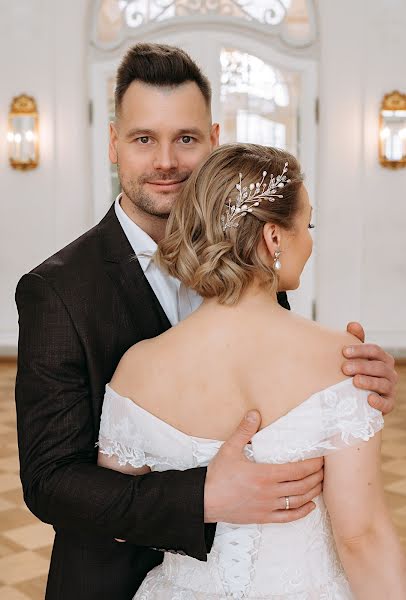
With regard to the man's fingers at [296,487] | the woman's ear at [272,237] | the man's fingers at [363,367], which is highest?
the woman's ear at [272,237]

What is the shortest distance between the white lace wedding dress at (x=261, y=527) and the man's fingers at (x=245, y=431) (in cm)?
4

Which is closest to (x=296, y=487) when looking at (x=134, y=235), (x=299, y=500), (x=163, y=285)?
(x=299, y=500)

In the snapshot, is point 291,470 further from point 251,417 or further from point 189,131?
point 189,131

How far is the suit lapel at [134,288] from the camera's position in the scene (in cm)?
219

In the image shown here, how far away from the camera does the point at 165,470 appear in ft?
6.30

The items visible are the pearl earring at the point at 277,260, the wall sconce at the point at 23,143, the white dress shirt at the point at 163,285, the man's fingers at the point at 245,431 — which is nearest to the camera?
the man's fingers at the point at 245,431

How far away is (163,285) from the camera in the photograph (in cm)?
236

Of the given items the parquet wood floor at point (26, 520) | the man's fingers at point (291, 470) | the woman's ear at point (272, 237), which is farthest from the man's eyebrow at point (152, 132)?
the parquet wood floor at point (26, 520)

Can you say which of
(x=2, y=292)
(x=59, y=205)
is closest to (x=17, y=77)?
(x=59, y=205)

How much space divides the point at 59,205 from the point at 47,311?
26.5 feet

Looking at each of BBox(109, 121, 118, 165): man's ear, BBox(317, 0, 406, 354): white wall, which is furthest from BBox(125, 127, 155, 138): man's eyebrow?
BBox(317, 0, 406, 354): white wall

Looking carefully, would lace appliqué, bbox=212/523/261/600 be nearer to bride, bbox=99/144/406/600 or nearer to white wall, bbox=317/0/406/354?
bride, bbox=99/144/406/600

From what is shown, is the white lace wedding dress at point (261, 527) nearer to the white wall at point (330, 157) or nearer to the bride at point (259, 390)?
the bride at point (259, 390)

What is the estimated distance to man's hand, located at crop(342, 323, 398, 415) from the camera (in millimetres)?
1805
